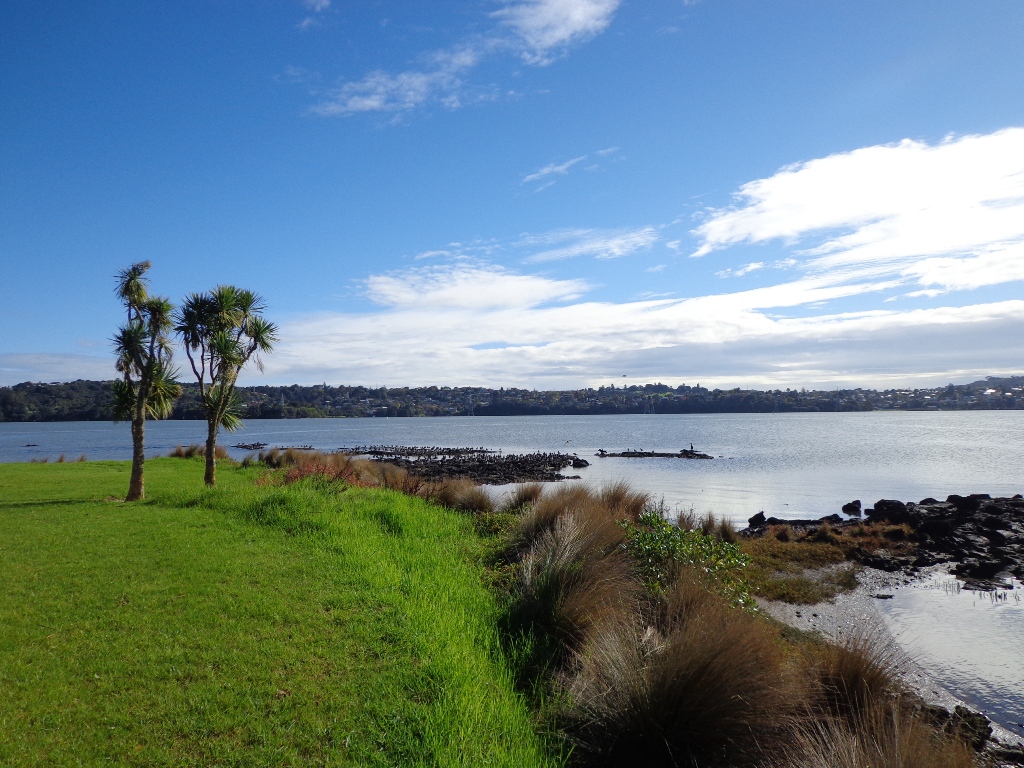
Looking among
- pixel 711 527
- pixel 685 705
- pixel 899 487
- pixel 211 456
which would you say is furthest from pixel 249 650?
pixel 899 487

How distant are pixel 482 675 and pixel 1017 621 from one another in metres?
12.4

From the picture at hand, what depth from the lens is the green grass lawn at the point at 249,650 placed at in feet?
14.9

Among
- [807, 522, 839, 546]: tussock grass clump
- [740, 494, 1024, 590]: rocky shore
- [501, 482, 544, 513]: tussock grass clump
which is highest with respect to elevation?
A: [501, 482, 544, 513]: tussock grass clump

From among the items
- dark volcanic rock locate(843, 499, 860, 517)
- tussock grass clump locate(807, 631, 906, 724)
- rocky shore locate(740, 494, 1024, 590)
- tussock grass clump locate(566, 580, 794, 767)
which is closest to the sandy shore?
rocky shore locate(740, 494, 1024, 590)

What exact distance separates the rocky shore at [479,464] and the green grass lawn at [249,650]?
1006 inches

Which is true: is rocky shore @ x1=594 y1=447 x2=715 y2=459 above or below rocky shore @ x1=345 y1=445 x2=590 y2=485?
below

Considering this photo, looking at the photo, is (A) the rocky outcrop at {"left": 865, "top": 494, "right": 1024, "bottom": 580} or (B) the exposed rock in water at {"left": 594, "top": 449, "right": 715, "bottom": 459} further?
(B) the exposed rock in water at {"left": 594, "top": 449, "right": 715, "bottom": 459}

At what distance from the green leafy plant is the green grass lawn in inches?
98.6

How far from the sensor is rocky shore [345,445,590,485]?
39562mm

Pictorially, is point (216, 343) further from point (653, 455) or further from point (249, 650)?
point (653, 455)

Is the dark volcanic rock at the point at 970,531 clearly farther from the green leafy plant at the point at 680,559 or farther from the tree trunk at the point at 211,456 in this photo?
the tree trunk at the point at 211,456

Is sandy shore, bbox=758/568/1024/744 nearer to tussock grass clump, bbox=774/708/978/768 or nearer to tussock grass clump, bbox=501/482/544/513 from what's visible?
tussock grass clump, bbox=774/708/978/768

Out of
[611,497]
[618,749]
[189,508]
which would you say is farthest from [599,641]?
[189,508]

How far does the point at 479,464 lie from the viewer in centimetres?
4750
